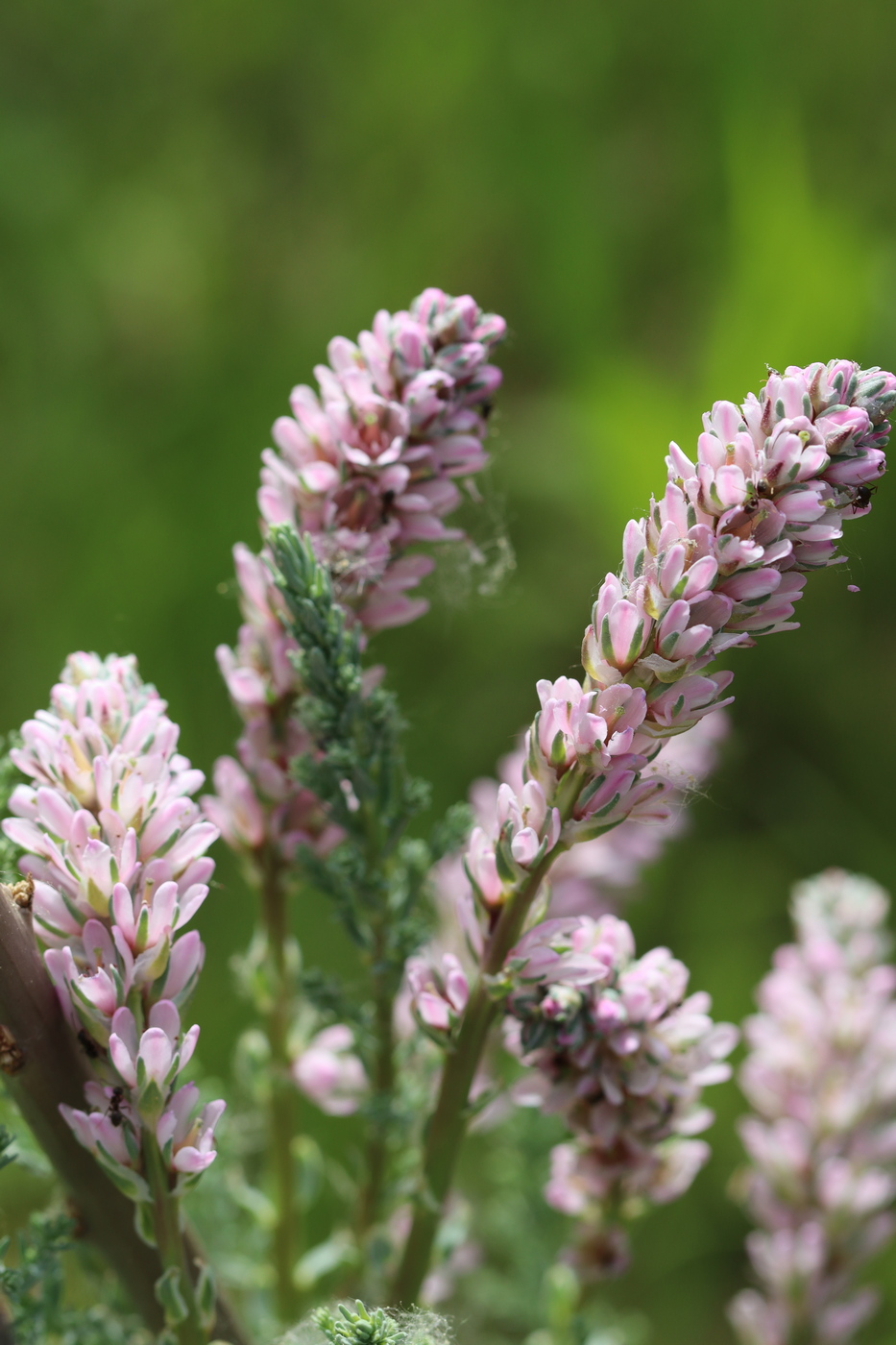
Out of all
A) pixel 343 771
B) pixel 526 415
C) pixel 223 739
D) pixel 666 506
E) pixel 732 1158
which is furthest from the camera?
pixel 526 415

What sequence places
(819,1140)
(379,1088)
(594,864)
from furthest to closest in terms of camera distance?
(594,864) < (819,1140) < (379,1088)

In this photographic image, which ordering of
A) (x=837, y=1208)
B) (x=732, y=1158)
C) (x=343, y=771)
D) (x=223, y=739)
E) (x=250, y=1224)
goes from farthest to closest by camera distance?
1. (x=732, y=1158)
2. (x=223, y=739)
3. (x=250, y=1224)
4. (x=837, y=1208)
5. (x=343, y=771)

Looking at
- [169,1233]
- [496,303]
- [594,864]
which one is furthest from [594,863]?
[496,303]

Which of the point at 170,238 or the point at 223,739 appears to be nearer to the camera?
the point at 223,739

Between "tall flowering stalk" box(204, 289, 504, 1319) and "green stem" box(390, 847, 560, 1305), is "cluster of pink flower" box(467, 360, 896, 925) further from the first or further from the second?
"tall flowering stalk" box(204, 289, 504, 1319)

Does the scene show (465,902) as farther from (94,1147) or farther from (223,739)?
(223,739)

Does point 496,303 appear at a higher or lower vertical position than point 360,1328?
higher

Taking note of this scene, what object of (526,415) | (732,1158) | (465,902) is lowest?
(465,902)

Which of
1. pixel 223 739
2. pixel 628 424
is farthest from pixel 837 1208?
pixel 628 424

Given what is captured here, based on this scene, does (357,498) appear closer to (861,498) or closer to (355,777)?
(355,777)
